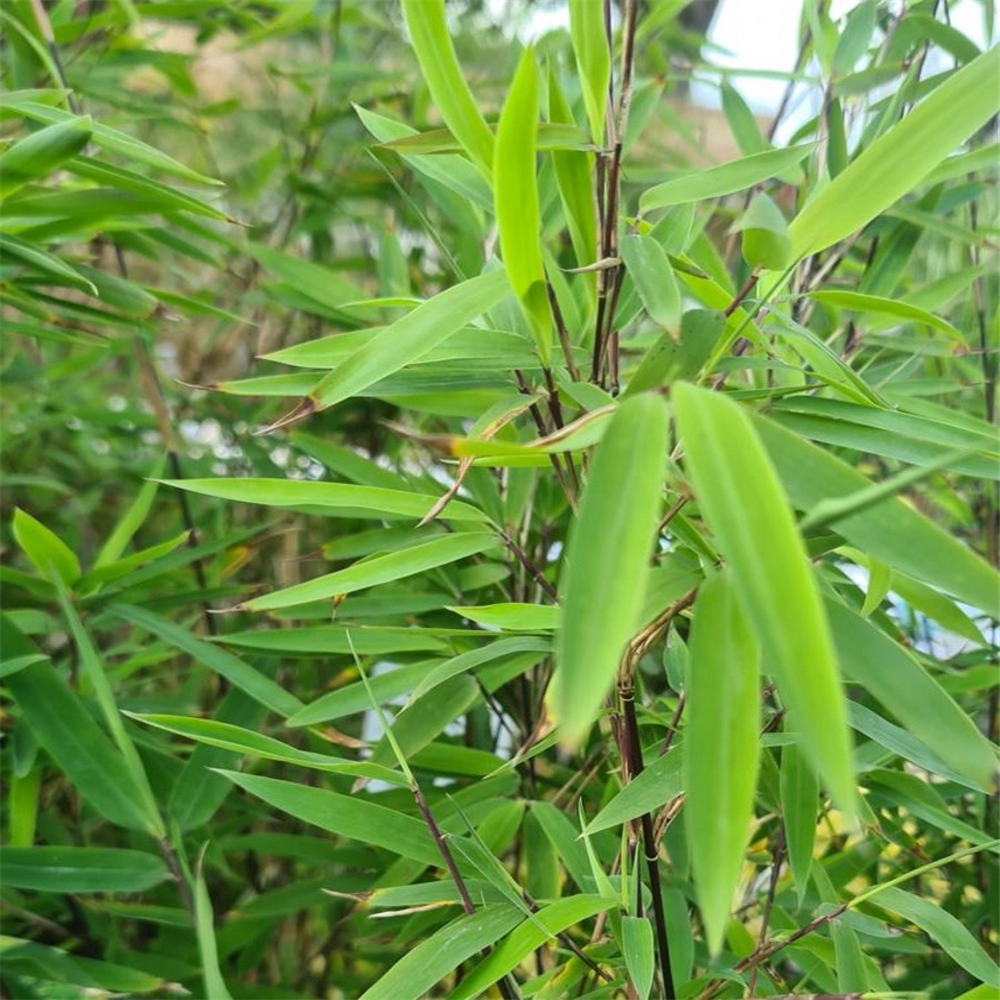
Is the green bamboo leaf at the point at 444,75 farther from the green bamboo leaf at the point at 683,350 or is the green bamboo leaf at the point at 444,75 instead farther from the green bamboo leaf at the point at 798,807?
the green bamboo leaf at the point at 798,807

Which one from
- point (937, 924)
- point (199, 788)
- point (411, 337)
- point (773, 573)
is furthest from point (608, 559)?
point (199, 788)

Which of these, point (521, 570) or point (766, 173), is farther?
point (521, 570)

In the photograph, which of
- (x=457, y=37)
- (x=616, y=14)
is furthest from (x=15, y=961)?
(x=457, y=37)

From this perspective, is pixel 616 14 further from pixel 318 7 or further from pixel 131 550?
pixel 131 550

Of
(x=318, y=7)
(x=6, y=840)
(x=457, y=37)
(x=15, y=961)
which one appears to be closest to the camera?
(x=15, y=961)

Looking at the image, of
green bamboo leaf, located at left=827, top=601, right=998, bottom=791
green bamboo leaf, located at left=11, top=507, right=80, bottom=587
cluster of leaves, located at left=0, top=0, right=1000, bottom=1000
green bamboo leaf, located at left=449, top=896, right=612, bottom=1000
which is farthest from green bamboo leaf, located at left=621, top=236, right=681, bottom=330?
green bamboo leaf, located at left=11, top=507, right=80, bottom=587

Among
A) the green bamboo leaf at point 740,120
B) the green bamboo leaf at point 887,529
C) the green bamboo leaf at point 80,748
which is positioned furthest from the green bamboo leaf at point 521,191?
the green bamboo leaf at point 740,120

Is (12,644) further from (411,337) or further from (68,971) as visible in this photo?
(411,337)
